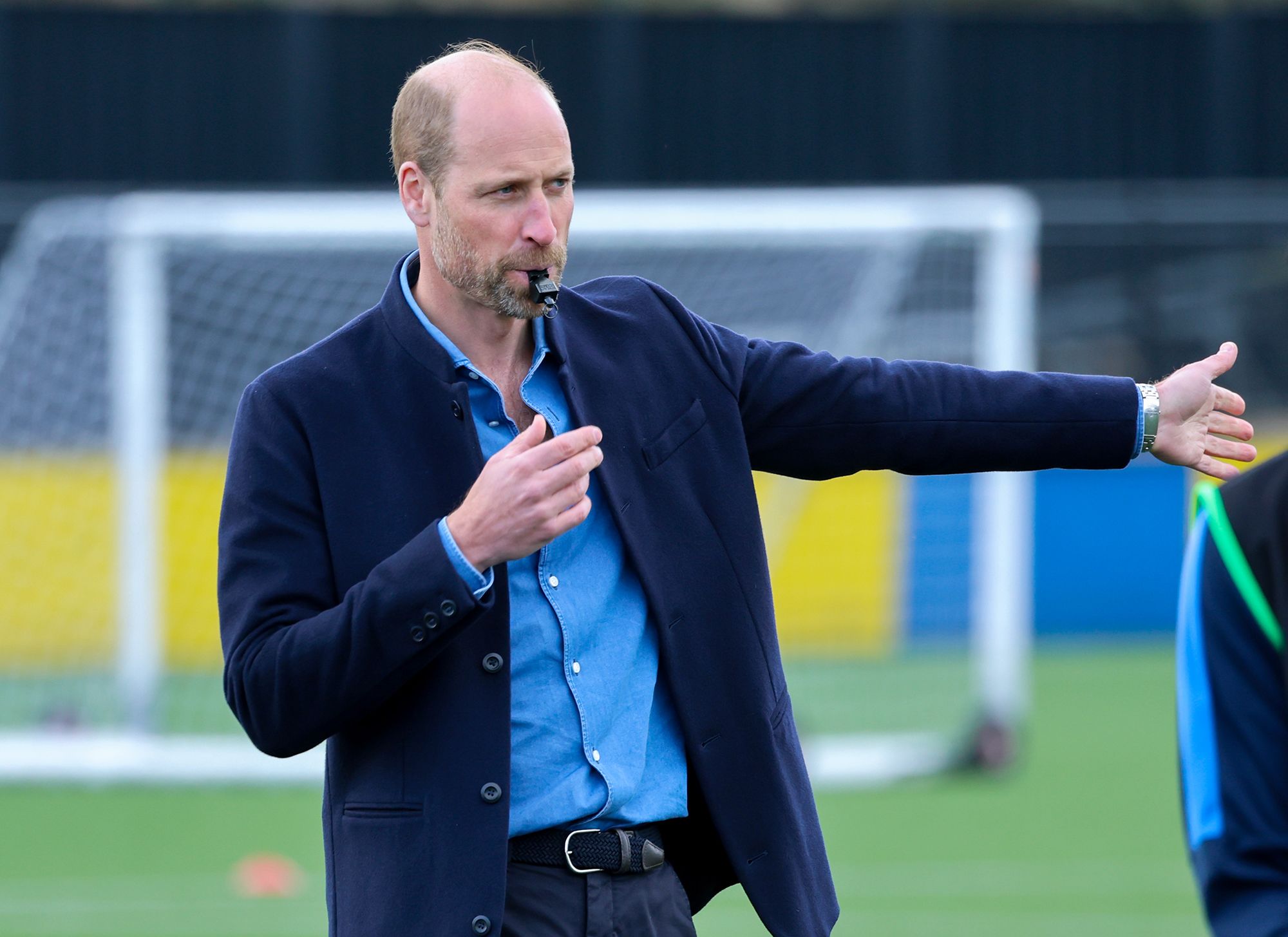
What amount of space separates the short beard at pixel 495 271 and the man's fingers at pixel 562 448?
269 millimetres

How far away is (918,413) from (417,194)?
2.52 feet

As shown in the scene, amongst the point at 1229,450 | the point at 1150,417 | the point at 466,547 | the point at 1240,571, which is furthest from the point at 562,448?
the point at 1229,450

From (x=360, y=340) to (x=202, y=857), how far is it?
4963 mm

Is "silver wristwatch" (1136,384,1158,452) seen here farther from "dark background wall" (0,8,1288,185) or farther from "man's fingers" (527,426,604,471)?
"dark background wall" (0,8,1288,185)

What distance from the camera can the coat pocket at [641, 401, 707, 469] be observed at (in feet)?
8.12

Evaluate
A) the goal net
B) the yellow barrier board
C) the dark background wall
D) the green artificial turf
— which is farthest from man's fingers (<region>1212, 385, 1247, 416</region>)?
the dark background wall

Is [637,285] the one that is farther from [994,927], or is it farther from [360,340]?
[994,927]

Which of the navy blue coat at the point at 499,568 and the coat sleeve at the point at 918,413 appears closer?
the navy blue coat at the point at 499,568

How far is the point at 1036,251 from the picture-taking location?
1291cm

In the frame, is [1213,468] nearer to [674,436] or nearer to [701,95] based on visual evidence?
[674,436]

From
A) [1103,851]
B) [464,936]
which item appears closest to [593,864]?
[464,936]

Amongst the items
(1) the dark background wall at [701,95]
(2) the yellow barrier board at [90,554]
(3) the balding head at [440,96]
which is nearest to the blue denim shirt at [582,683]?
(3) the balding head at [440,96]

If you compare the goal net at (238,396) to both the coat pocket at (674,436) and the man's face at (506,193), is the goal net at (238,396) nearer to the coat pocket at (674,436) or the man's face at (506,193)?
the coat pocket at (674,436)

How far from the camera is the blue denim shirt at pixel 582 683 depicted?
91.4 inches
